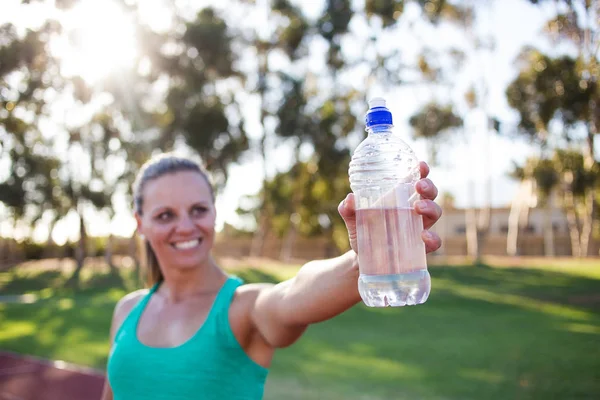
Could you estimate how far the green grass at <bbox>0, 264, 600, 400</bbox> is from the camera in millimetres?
8070

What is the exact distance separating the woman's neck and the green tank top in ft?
0.91

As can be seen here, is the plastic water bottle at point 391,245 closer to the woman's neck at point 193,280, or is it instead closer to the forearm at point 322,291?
the forearm at point 322,291

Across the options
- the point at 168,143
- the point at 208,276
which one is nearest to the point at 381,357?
the point at 208,276

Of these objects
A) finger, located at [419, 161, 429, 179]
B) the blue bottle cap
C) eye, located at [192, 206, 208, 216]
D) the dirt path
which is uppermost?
the blue bottle cap

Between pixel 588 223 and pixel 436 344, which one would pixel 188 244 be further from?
pixel 588 223

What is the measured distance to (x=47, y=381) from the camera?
936 cm

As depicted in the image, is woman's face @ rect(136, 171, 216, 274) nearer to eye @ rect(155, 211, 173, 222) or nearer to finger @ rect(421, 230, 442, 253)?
eye @ rect(155, 211, 173, 222)

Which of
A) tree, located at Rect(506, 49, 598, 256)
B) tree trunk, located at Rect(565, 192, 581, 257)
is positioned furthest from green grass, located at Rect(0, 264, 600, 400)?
tree trunk, located at Rect(565, 192, 581, 257)

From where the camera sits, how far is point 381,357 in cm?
1038

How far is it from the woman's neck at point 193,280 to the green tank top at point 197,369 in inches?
10.9

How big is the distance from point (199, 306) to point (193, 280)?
8.2 inches

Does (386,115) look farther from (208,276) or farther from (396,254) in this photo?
(208,276)

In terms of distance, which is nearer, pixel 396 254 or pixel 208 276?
→ pixel 396 254

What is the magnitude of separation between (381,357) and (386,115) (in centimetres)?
902
